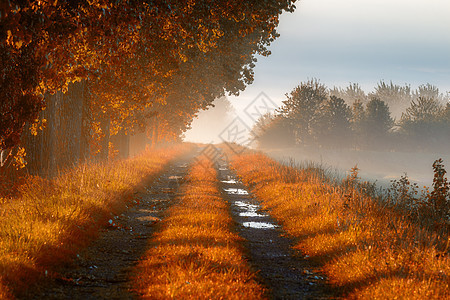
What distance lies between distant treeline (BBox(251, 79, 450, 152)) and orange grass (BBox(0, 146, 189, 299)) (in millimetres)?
49486

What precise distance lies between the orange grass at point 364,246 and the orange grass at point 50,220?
469 centimetres

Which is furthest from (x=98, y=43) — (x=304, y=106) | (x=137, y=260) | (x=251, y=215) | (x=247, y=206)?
(x=304, y=106)

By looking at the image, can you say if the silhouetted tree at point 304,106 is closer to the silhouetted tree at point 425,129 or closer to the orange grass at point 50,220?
the silhouetted tree at point 425,129

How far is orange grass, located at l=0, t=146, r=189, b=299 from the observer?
623cm

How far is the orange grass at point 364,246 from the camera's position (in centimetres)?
592

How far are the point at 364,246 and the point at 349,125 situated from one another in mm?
57247

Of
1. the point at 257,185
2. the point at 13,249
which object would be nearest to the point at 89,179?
the point at 13,249

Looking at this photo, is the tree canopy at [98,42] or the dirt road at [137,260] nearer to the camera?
the dirt road at [137,260]

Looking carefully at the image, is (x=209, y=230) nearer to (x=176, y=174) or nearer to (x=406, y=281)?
(x=406, y=281)

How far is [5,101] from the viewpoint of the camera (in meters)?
8.57

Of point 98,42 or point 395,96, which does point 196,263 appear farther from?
point 395,96

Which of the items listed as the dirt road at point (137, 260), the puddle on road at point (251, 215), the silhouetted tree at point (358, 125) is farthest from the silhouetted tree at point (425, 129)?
the dirt road at point (137, 260)

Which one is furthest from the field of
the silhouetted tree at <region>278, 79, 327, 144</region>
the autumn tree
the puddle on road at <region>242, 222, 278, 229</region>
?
the silhouetted tree at <region>278, 79, 327, 144</region>

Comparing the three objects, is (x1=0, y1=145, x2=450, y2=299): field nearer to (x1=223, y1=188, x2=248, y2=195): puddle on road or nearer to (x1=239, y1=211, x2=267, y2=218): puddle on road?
(x1=239, y1=211, x2=267, y2=218): puddle on road
